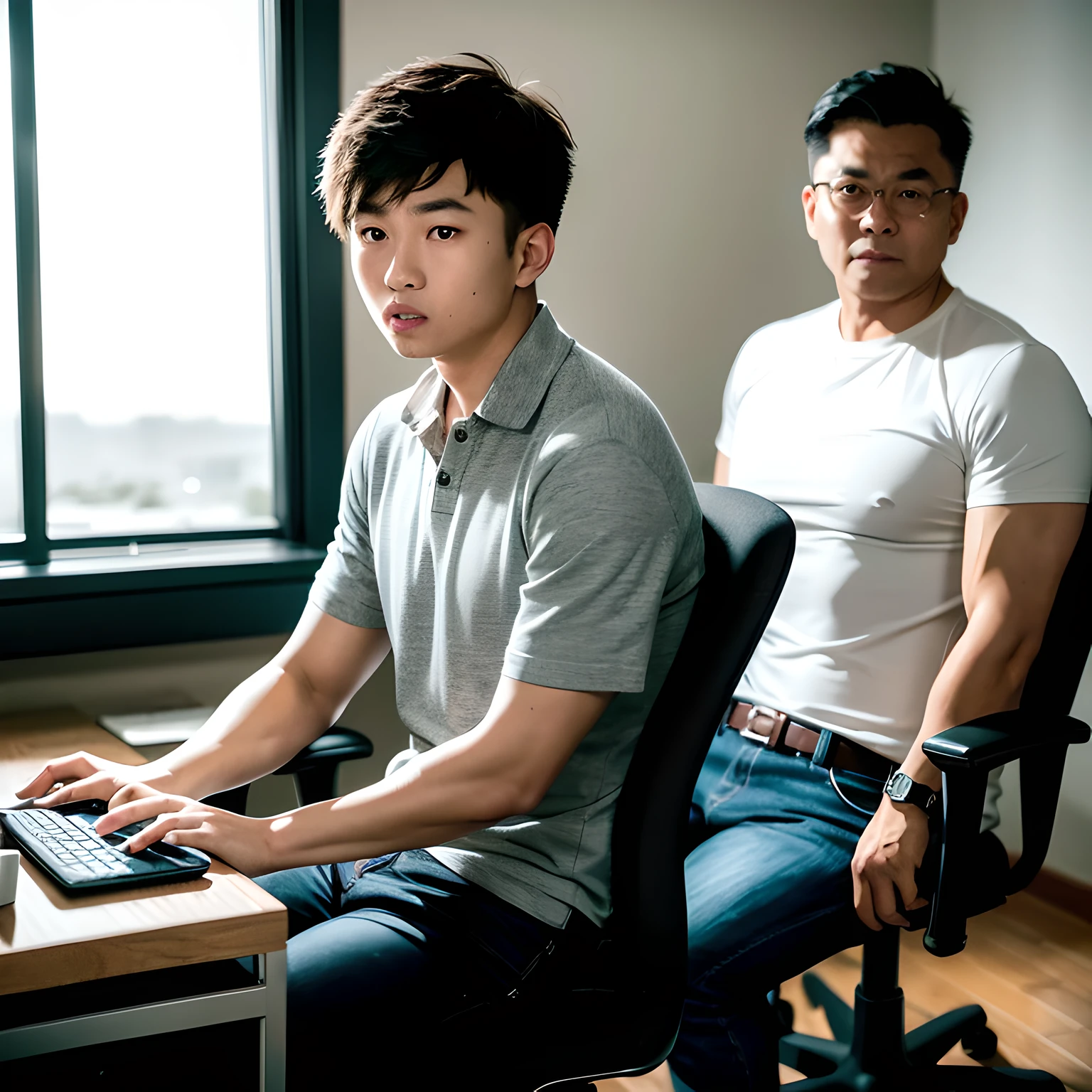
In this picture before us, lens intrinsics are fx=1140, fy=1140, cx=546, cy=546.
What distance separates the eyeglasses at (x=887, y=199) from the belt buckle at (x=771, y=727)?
0.77m

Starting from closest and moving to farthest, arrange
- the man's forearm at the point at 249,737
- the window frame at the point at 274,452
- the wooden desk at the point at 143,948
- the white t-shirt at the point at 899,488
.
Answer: the wooden desk at the point at 143,948, the man's forearm at the point at 249,737, the white t-shirt at the point at 899,488, the window frame at the point at 274,452

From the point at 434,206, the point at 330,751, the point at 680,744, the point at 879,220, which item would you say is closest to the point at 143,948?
the point at 680,744

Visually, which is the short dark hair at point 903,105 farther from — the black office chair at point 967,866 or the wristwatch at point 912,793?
the wristwatch at point 912,793

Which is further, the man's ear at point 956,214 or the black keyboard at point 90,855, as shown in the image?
the man's ear at point 956,214

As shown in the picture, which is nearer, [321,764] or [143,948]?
[143,948]

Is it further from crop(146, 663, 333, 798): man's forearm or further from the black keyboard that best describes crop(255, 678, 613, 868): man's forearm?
crop(146, 663, 333, 798): man's forearm

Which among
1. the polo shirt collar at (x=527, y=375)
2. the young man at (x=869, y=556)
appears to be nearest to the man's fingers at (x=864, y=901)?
the young man at (x=869, y=556)

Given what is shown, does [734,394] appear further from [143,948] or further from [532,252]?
[143,948]

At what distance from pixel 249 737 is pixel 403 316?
54 centimetres

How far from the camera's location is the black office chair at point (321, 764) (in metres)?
1.47

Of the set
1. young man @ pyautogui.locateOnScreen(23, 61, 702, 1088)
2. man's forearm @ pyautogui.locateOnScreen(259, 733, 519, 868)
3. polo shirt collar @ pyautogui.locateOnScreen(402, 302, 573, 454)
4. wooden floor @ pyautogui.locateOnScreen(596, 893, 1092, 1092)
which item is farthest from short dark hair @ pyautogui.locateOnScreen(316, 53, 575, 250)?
wooden floor @ pyautogui.locateOnScreen(596, 893, 1092, 1092)

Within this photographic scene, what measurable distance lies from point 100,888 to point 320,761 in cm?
55

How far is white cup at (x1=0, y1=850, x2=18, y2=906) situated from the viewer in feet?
3.04

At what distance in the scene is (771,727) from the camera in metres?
1.67
